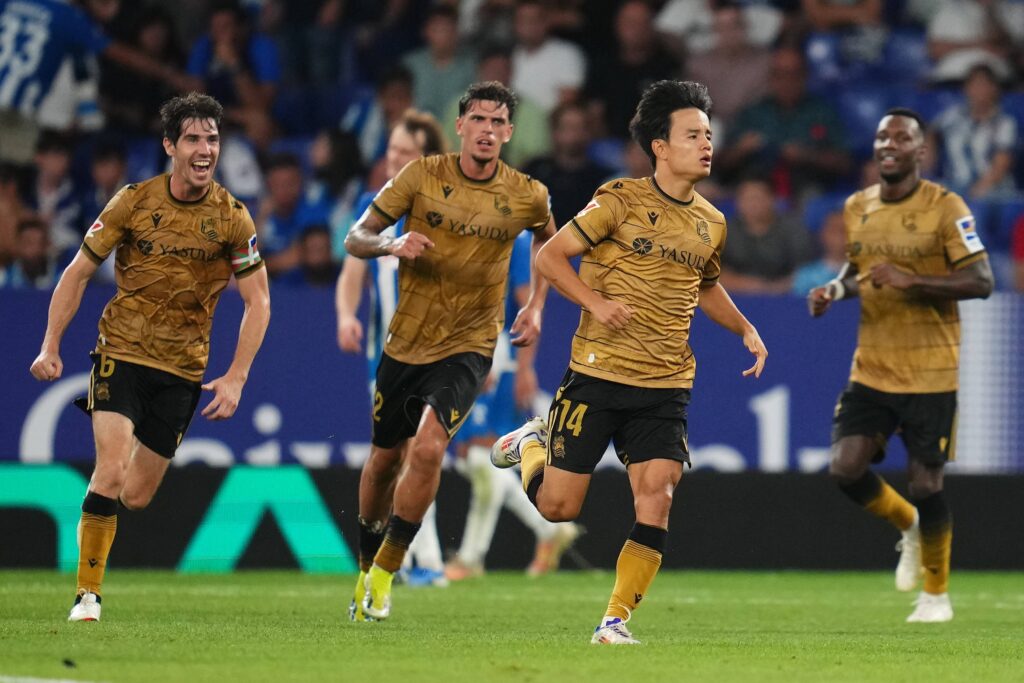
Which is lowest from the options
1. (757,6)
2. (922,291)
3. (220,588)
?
(220,588)

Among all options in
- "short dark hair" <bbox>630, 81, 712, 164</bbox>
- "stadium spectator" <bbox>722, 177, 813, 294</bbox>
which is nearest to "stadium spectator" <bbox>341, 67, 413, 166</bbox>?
"stadium spectator" <bbox>722, 177, 813, 294</bbox>

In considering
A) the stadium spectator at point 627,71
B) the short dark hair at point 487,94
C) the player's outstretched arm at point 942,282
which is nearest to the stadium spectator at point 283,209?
the stadium spectator at point 627,71

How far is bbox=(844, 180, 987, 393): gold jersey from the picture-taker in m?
9.23

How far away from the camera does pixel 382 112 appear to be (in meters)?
15.6

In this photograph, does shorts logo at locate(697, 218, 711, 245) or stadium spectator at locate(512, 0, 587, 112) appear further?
stadium spectator at locate(512, 0, 587, 112)

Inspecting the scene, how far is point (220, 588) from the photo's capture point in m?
10.4

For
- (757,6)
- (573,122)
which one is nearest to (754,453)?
(573,122)

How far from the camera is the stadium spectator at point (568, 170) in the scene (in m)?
14.5

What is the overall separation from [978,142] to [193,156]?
29.4ft

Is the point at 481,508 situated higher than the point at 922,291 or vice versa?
the point at 922,291

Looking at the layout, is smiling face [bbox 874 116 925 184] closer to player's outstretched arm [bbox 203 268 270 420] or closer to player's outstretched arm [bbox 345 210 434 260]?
player's outstretched arm [bbox 345 210 434 260]

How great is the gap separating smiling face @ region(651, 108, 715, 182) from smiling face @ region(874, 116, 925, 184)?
87.0 inches

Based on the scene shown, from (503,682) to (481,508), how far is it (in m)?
6.04

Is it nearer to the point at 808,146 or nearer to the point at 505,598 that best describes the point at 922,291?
the point at 505,598
